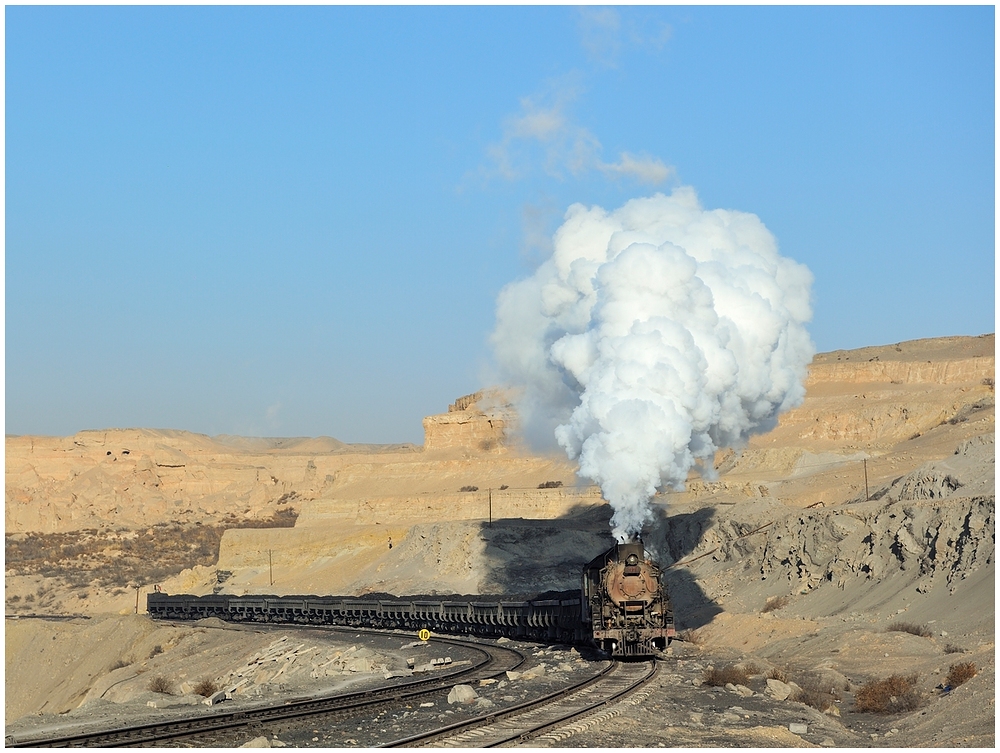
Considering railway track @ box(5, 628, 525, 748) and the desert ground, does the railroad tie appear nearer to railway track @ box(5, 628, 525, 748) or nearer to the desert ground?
the desert ground

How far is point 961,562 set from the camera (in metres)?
35.0

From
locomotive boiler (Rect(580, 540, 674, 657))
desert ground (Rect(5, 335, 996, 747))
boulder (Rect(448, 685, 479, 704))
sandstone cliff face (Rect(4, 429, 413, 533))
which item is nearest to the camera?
boulder (Rect(448, 685, 479, 704))

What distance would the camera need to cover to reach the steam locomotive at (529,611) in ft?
102

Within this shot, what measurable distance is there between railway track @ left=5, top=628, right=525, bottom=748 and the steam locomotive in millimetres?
5041

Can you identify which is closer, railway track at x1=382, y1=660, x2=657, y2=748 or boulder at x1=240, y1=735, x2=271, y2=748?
boulder at x1=240, y1=735, x2=271, y2=748

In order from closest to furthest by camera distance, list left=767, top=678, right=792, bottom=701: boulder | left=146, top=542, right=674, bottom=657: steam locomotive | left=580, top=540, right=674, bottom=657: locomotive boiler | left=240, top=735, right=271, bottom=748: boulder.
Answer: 1. left=240, top=735, right=271, bottom=748: boulder
2. left=767, top=678, right=792, bottom=701: boulder
3. left=580, top=540, right=674, bottom=657: locomotive boiler
4. left=146, top=542, right=674, bottom=657: steam locomotive

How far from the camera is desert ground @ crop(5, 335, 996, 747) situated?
25469 mm

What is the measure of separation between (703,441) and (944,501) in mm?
8703

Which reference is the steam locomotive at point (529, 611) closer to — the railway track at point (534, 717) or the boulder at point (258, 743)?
the railway track at point (534, 717)

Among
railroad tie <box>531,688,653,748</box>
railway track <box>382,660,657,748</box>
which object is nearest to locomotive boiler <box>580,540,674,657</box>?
railway track <box>382,660,657,748</box>

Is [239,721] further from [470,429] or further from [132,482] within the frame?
[132,482]

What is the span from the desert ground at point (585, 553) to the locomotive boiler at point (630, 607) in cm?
191

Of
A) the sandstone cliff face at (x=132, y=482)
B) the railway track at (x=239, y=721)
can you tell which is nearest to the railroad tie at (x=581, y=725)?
the railway track at (x=239, y=721)

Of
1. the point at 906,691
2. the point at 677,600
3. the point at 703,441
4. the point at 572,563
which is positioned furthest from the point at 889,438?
the point at 906,691
